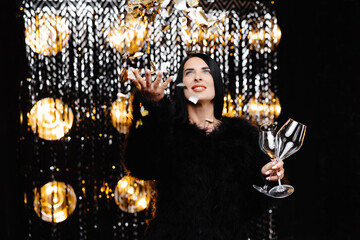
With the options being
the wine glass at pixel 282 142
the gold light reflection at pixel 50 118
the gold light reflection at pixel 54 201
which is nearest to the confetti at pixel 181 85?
the wine glass at pixel 282 142

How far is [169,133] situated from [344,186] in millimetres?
1793

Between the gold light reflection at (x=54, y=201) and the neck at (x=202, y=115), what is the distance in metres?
1.37

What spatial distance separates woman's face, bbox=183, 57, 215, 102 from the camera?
1642 mm

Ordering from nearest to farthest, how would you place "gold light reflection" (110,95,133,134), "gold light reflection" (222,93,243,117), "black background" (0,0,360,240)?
"black background" (0,0,360,240) → "gold light reflection" (110,95,133,134) → "gold light reflection" (222,93,243,117)

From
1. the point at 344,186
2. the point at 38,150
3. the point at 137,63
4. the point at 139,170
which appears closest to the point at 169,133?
the point at 139,170

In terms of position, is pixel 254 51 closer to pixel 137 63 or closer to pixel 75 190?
pixel 137 63

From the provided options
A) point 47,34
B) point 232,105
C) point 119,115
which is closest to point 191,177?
point 119,115

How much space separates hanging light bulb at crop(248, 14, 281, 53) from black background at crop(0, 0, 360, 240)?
0.50 feet

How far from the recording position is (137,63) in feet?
8.99

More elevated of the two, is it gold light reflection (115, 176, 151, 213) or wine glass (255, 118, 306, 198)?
wine glass (255, 118, 306, 198)

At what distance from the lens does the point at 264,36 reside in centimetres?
294

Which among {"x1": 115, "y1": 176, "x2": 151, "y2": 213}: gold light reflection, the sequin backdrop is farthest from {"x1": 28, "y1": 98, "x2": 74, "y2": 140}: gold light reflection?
{"x1": 115, "y1": 176, "x2": 151, "y2": 213}: gold light reflection

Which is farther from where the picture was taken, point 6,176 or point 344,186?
point 344,186

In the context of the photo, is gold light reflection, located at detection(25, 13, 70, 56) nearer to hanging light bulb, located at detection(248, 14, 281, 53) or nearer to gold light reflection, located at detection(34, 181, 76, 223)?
gold light reflection, located at detection(34, 181, 76, 223)
